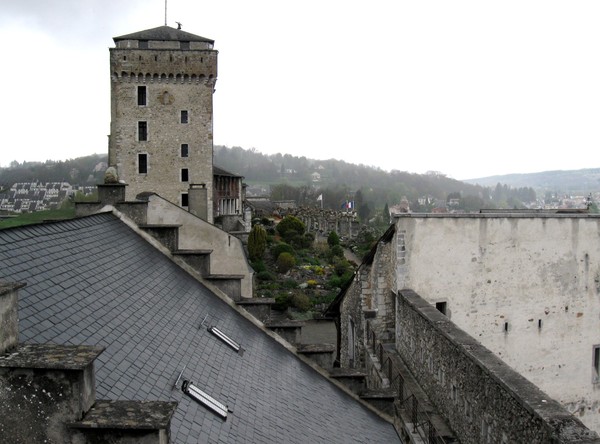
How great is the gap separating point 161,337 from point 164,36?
3053cm

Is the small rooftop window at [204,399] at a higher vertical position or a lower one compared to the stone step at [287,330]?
higher

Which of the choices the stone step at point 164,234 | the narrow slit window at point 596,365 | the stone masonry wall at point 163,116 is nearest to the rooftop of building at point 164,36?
the stone masonry wall at point 163,116

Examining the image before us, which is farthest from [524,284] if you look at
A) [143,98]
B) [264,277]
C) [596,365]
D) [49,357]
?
[143,98]

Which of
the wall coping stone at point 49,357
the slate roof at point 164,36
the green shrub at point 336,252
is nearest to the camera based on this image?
the wall coping stone at point 49,357

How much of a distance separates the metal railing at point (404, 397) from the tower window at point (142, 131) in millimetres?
24791

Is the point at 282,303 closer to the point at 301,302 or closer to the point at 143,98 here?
the point at 301,302

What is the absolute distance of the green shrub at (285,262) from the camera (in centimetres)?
4009

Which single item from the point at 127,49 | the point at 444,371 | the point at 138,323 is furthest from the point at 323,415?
the point at 127,49

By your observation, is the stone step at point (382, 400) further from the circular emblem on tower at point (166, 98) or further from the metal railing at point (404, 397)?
the circular emblem on tower at point (166, 98)

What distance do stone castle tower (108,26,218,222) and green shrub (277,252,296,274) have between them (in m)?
9.10

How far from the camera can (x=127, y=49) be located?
106 feet

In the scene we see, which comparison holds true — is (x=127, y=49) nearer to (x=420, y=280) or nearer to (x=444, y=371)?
(x=420, y=280)

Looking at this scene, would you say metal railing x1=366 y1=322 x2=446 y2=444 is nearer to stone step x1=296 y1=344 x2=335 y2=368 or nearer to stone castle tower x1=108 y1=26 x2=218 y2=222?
stone step x1=296 y1=344 x2=335 y2=368

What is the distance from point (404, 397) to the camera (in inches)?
379
